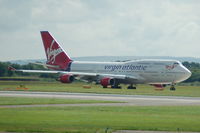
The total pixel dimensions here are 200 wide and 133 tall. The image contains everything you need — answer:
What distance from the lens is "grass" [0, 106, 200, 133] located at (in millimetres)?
28406

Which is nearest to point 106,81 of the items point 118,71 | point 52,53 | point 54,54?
point 118,71

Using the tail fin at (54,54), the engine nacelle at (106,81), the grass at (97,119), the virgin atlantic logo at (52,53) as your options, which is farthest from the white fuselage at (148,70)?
the grass at (97,119)

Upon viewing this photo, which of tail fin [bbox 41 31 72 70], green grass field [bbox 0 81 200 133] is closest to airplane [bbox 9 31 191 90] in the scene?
tail fin [bbox 41 31 72 70]

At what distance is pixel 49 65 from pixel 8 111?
221 ft

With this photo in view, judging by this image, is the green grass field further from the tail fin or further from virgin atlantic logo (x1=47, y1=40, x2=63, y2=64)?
virgin atlantic logo (x1=47, y1=40, x2=63, y2=64)

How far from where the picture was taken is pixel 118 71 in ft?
311

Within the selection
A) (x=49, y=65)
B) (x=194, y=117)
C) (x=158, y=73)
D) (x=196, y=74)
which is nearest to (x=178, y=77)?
(x=158, y=73)

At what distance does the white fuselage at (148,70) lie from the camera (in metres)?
88.4

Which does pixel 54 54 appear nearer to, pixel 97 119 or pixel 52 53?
pixel 52 53

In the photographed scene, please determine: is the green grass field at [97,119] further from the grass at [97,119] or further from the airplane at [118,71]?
the airplane at [118,71]

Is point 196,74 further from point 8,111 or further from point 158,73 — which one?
point 8,111

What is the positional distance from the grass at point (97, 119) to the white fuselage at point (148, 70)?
46.6 m

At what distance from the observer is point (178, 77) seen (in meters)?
88.1

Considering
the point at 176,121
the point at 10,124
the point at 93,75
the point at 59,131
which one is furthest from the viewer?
the point at 93,75
